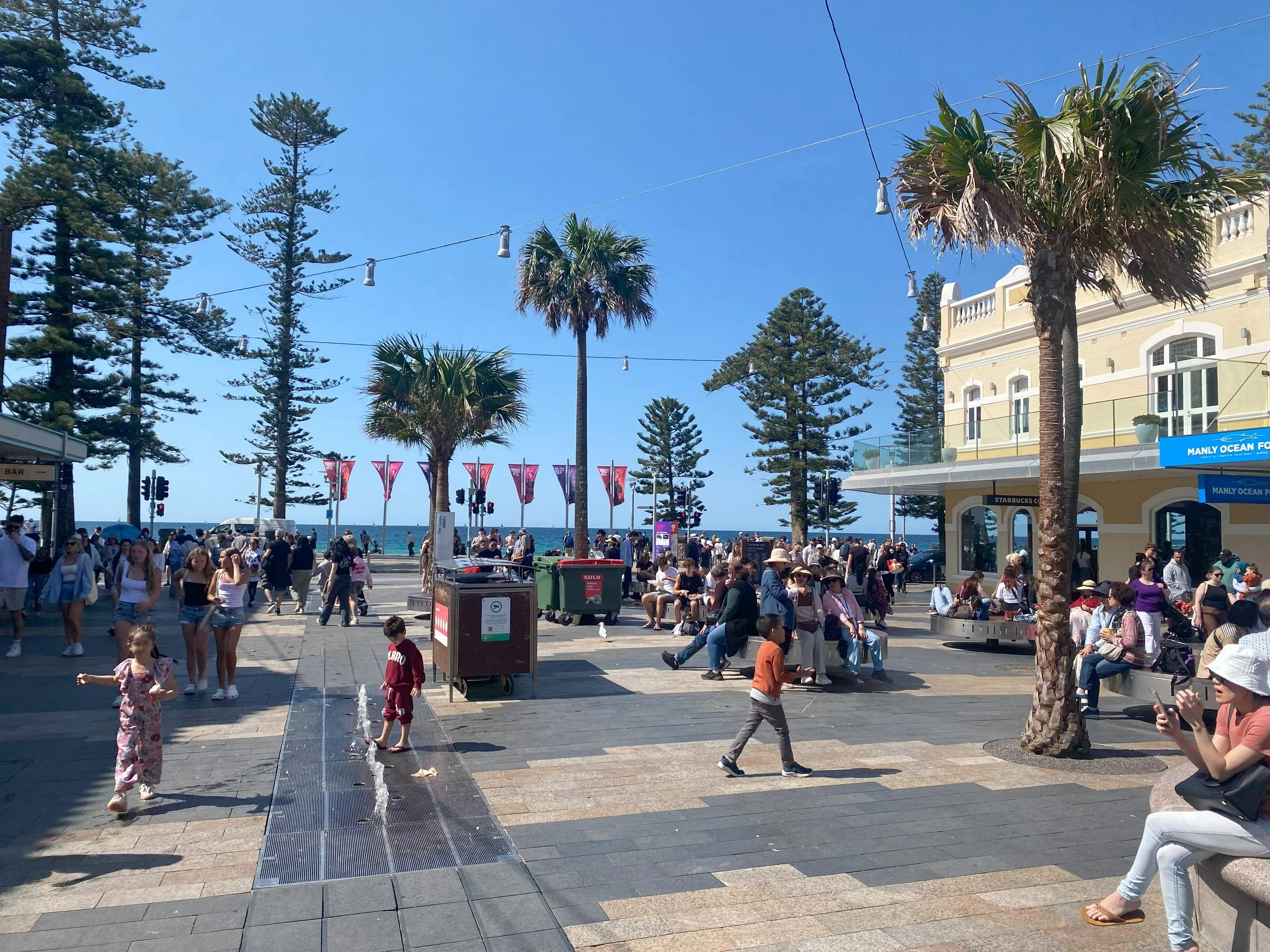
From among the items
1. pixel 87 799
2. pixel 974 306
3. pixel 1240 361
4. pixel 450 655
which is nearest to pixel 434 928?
pixel 87 799

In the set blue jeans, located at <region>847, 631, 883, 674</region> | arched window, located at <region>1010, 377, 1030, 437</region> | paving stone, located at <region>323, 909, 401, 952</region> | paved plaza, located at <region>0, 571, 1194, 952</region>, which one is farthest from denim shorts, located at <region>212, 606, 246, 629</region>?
arched window, located at <region>1010, 377, 1030, 437</region>

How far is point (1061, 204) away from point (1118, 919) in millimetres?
6323

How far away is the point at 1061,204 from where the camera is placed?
8.67 metres

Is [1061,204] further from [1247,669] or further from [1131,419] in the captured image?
[1131,419]

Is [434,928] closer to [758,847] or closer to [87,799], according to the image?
[758,847]

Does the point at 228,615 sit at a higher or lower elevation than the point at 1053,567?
lower

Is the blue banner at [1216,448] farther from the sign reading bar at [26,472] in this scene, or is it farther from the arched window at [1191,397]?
the sign reading bar at [26,472]

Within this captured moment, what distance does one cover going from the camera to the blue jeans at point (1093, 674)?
1047 centimetres

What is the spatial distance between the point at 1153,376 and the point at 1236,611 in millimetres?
14152

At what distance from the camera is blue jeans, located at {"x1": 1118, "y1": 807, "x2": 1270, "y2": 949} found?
13.2ft

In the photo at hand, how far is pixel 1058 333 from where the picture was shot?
8.98 meters

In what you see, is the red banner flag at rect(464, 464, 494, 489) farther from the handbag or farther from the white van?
the handbag

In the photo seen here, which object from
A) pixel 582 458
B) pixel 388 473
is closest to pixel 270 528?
pixel 388 473

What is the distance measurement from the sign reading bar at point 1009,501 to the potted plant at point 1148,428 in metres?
2.35
